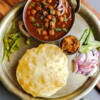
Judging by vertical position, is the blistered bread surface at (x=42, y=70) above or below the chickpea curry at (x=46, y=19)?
below

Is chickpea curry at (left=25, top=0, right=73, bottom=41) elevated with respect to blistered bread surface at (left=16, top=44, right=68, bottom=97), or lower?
elevated

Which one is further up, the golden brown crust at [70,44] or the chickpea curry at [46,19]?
the chickpea curry at [46,19]

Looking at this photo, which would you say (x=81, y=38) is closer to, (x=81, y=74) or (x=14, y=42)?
(x=81, y=74)

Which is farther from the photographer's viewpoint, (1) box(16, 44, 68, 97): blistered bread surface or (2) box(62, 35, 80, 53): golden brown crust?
(2) box(62, 35, 80, 53): golden brown crust

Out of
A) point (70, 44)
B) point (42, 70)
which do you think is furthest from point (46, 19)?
point (42, 70)

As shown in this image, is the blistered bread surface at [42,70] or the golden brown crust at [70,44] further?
the golden brown crust at [70,44]
